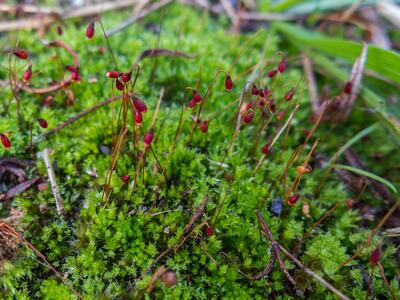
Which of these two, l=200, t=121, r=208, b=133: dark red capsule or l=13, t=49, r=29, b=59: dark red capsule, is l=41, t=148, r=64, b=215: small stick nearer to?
l=13, t=49, r=29, b=59: dark red capsule

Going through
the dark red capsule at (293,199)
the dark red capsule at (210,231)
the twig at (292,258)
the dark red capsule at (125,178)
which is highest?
the dark red capsule at (125,178)

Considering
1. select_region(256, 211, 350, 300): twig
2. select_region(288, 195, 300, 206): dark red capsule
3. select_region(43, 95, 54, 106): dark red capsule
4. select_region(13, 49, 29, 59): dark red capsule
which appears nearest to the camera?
select_region(256, 211, 350, 300): twig

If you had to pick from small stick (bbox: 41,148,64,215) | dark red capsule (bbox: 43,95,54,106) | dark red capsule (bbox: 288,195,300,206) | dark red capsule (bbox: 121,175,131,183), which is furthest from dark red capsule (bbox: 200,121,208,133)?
dark red capsule (bbox: 43,95,54,106)

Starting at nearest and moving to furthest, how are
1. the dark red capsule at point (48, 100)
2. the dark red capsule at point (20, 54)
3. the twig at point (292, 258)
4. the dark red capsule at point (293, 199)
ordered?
1. the twig at point (292, 258)
2. the dark red capsule at point (293, 199)
3. the dark red capsule at point (20, 54)
4. the dark red capsule at point (48, 100)

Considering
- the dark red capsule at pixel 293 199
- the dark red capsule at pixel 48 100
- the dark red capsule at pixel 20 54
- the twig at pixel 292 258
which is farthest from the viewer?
the dark red capsule at pixel 48 100

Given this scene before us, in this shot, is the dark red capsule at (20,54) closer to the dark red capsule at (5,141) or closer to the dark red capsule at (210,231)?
the dark red capsule at (5,141)

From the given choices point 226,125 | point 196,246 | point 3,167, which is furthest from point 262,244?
point 3,167

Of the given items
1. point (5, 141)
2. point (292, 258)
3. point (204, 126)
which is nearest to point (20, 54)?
point (5, 141)

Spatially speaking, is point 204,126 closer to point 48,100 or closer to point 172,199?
point 172,199

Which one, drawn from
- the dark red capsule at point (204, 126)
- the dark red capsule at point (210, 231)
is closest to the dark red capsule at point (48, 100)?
the dark red capsule at point (204, 126)

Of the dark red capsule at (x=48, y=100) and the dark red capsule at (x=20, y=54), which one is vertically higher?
the dark red capsule at (x=20, y=54)

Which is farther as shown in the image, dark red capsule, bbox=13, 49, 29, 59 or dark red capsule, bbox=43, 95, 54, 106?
dark red capsule, bbox=43, 95, 54, 106
